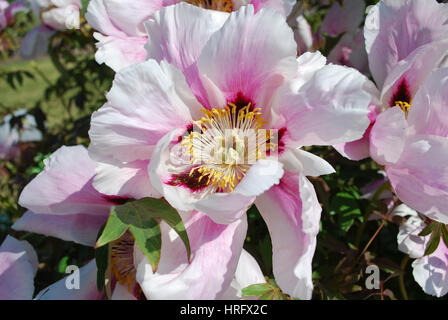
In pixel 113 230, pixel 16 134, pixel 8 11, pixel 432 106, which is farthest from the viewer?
pixel 16 134

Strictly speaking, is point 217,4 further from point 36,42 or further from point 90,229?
point 36,42

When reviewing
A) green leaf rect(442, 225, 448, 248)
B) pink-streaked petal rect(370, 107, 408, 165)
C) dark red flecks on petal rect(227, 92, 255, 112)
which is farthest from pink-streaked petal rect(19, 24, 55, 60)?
green leaf rect(442, 225, 448, 248)

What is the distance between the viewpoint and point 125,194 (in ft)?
2.32

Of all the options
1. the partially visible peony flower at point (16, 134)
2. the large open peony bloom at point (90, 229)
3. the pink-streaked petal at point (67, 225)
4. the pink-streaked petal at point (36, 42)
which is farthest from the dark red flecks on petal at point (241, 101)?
the partially visible peony flower at point (16, 134)

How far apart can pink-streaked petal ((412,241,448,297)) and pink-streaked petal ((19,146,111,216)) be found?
2.06ft

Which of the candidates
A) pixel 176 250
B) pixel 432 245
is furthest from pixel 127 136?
pixel 432 245

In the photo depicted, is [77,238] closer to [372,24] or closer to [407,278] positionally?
[372,24]

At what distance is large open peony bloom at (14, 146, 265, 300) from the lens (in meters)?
0.67

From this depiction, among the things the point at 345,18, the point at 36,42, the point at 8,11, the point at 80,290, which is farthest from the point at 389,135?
the point at 8,11

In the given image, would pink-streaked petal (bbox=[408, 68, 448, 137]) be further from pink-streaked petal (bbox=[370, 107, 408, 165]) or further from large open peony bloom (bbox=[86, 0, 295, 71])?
large open peony bloom (bbox=[86, 0, 295, 71])

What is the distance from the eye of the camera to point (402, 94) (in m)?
0.85

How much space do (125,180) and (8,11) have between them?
155cm

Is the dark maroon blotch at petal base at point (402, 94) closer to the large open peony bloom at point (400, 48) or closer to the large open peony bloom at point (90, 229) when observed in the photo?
the large open peony bloom at point (400, 48)

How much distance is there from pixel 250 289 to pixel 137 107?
1.12 feet
